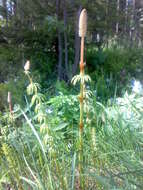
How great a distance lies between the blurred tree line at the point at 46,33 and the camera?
3729 mm

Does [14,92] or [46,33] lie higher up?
[46,33]

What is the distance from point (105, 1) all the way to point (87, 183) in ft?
13.7

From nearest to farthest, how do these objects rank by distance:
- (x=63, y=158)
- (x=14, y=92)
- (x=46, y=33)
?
Answer: (x=63, y=158)
(x=14, y=92)
(x=46, y=33)

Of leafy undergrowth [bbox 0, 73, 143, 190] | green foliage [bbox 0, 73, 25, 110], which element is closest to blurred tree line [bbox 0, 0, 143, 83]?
green foliage [bbox 0, 73, 25, 110]

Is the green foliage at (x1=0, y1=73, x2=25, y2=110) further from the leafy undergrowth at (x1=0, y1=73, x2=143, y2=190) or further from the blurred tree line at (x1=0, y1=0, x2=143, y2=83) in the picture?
the leafy undergrowth at (x1=0, y1=73, x2=143, y2=190)

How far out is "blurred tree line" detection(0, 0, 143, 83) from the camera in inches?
147

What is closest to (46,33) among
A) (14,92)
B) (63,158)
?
(14,92)

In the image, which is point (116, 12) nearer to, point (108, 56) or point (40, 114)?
point (108, 56)

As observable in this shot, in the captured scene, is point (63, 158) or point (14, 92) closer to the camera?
point (63, 158)

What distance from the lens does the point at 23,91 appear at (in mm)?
2717

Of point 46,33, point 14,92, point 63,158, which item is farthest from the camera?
point 46,33

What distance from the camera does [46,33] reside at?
13.2 ft

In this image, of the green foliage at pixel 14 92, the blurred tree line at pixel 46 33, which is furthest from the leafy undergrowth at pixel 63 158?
the blurred tree line at pixel 46 33

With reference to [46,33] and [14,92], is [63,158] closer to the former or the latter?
[14,92]
